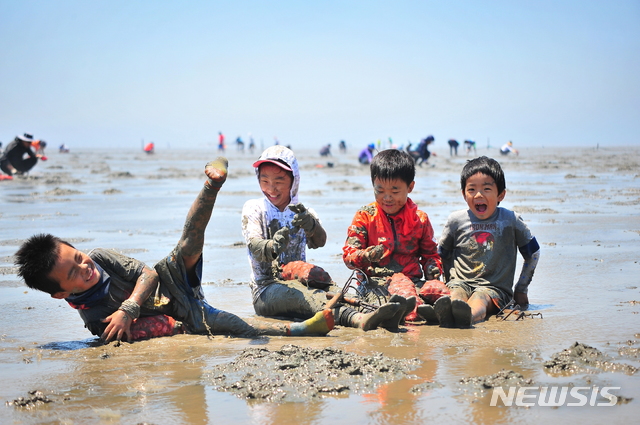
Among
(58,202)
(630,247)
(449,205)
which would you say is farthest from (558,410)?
(58,202)

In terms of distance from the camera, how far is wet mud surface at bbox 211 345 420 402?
10.1 feet

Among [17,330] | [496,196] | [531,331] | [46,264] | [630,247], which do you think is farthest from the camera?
[630,247]

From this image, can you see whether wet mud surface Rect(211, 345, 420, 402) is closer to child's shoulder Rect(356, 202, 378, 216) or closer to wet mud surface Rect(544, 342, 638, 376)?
wet mud surface Rect(544, 342, 638, 376)

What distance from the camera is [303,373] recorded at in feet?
10.8

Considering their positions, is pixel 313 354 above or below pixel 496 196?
below

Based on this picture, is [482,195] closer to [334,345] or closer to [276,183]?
[276,183]

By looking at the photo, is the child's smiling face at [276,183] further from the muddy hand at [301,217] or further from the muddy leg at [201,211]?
the muddy leg at [201,211]

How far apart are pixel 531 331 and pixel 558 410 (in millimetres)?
1461

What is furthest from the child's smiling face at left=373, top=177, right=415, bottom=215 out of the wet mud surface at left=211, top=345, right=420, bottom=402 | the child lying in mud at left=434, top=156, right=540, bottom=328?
the wet mud surface at left=211, top=345, right=420, bottom=402

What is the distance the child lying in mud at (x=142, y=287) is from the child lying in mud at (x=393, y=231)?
0.87 metres

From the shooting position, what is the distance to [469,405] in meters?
2.84

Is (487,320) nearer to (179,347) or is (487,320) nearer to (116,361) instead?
(179,347)

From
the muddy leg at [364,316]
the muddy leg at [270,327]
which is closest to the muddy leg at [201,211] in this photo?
the muddy leg at [270,327]

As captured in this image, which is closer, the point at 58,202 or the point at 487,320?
the point at 487,320
